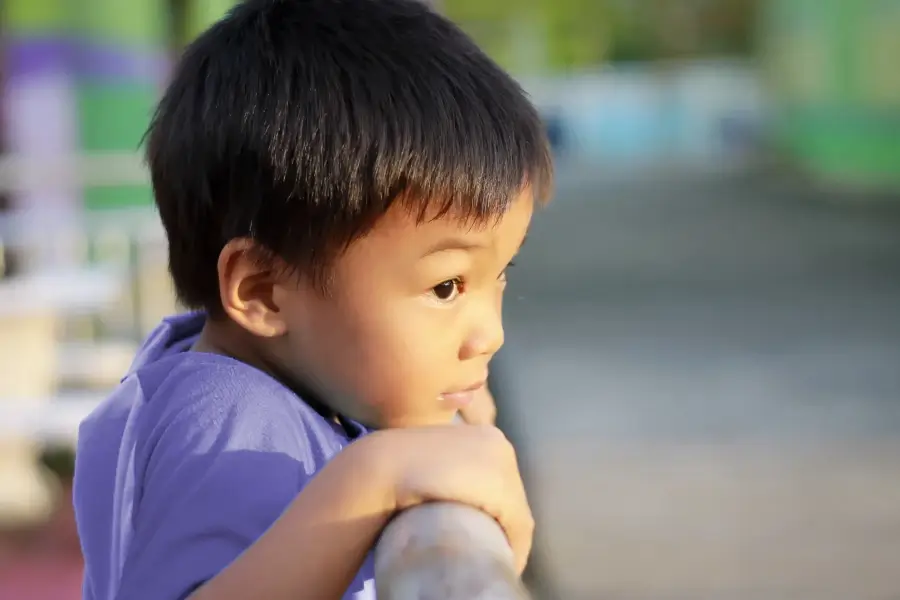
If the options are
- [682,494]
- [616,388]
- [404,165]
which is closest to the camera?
[404,165]

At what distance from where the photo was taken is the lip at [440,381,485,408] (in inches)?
41.3

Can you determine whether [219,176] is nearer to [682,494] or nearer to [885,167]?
[682,494]

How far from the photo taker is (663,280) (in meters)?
10.9

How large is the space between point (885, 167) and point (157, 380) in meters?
17.3

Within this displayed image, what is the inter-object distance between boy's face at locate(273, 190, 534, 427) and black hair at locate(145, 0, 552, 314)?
0.07 ft

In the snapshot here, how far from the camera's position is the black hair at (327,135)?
39.4 inches

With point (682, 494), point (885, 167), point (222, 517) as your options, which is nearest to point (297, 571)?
point (222, 517)

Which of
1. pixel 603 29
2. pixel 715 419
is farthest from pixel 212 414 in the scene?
pixel 603 29

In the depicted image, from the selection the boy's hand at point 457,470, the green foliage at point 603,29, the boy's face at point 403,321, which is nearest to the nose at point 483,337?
the boy's face at point 403,321

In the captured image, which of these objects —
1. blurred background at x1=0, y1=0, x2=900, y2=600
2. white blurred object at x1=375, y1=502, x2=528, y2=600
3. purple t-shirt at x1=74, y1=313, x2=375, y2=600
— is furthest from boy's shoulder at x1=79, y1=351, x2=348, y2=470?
blurred background at x1=0, y1=0, x2=900, y2=600

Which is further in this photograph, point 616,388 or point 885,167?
point 885,167

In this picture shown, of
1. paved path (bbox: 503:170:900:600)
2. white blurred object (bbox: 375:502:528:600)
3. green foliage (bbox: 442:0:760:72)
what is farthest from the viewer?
green foliage (bbox: 442:0:760:72)

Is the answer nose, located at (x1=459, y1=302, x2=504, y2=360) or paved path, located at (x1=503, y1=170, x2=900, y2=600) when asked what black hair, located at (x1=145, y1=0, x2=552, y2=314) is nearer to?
nose, located at (x1=459, y1=302, x2=504, y2=360)

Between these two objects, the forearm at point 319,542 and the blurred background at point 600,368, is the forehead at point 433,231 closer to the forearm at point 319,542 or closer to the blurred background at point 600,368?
the forearm at point 319,542
